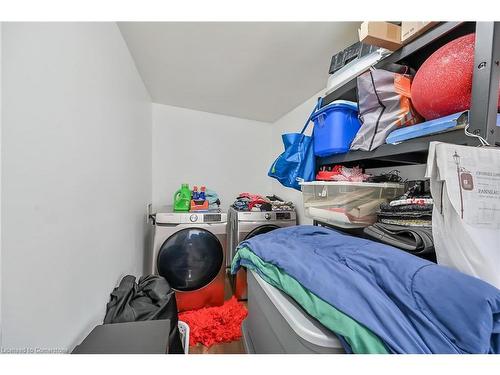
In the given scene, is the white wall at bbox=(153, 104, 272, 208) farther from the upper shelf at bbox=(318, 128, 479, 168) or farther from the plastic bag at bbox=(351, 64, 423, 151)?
the plastic bag at bbox=(351, 64, 423, 151)

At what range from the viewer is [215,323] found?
1.56 meters

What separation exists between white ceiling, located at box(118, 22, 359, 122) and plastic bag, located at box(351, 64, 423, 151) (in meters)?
0.52

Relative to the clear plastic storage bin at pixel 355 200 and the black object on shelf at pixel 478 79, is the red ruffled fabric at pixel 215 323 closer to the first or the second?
the clear plastic storage bin at pixel 355 200

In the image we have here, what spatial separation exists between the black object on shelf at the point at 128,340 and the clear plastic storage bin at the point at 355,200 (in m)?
0.87

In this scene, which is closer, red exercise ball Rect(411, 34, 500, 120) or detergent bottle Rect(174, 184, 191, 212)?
red exercise ball Rect(411, 34, 500, 120)

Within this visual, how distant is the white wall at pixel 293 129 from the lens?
204 centimetres

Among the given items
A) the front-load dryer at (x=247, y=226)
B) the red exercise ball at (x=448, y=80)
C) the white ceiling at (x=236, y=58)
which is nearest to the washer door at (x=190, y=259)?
the front-load dryer at (x=247, y=226)

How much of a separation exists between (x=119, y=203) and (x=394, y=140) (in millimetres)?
1464

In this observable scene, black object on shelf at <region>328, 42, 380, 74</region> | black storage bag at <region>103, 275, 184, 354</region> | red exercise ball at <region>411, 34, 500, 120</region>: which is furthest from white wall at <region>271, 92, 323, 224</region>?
black storage bag at <region>103, 275, 184, 354</region>

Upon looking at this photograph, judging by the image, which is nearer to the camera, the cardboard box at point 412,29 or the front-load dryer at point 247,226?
the cardboard box at point 412,29

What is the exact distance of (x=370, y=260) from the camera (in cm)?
63

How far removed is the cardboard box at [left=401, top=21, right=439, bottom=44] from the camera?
0.72 metres

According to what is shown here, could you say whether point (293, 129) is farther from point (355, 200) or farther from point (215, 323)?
point (215, 323)
